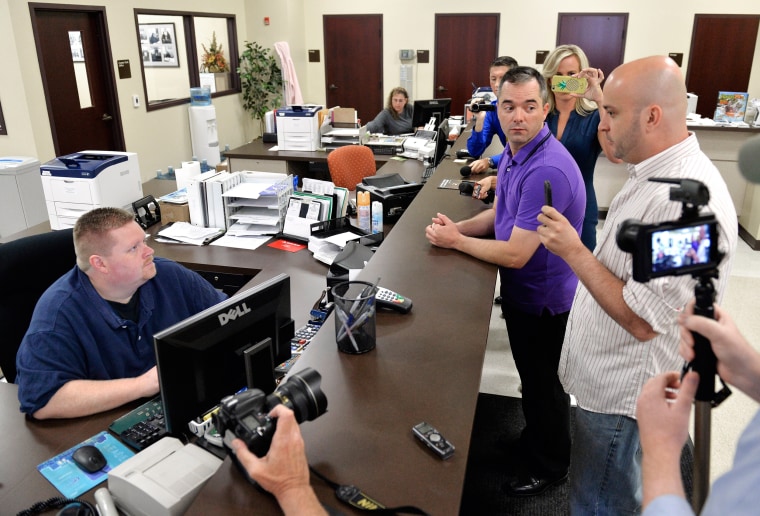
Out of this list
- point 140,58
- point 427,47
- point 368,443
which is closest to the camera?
point 368,443

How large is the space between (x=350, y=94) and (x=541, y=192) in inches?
313

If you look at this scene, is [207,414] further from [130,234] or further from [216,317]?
[130,234]

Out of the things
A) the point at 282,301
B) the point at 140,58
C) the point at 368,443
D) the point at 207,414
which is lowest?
the point at 207,414

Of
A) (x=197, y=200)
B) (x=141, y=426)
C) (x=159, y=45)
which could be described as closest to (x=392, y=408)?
(x=141, y=426)

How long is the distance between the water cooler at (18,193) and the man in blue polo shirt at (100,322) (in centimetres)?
370

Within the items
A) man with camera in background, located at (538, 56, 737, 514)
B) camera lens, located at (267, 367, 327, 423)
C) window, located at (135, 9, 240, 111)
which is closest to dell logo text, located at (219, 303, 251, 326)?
camera lens, located at (267, 367, 327, 423)

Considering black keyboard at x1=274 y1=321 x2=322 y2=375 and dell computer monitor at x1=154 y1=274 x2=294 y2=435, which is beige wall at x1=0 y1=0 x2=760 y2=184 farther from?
dell computer monitor at x1=154 y1=274 x2=294 y2=435

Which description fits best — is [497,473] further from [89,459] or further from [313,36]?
[313,36]

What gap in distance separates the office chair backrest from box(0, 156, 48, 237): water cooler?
3332 mm

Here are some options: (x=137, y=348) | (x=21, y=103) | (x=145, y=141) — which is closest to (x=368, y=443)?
(x=137, y=348)

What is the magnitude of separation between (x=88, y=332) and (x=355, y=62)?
26.9 feet

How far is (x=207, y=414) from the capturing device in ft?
5.20

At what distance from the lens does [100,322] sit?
1.83 metres

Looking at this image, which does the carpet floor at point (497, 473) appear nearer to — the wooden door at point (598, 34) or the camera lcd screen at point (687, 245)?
the camera lcd screen at point (687, 245)
